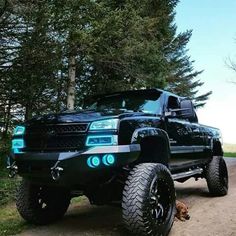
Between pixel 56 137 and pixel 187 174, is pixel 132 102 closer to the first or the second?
pixel 187 174

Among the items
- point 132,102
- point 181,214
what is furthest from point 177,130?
point 181,214

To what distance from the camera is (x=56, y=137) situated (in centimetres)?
564

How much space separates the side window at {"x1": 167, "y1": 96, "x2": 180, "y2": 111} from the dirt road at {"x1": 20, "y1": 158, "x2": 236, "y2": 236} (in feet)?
6.11

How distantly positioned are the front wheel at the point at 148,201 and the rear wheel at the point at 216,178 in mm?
3222

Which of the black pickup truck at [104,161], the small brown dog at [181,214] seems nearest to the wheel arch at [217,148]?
the black pickup truck at [104,161]

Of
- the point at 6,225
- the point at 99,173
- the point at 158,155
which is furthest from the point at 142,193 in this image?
the point at 6,225

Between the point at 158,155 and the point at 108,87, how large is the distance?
1099 cm

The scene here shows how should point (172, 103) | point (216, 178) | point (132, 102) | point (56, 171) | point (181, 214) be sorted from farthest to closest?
point (216, 178) → point (172, 103) → point (132, 102) → point (181, 214) → point (56, 171)

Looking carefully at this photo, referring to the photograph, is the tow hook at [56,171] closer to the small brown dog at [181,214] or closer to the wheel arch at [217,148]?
the small brown dog at [181,214]

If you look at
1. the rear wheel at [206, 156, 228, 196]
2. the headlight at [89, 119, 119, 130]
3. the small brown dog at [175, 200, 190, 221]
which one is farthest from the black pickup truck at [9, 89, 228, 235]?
the rear wheel at [206, 156, 228, 196]

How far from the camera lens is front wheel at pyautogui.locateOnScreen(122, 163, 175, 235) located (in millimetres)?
5211

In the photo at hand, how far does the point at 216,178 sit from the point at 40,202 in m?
3.98

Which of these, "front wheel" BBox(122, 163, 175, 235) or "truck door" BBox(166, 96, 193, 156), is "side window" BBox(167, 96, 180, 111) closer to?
"truck door" BBox(166, 96, 193, 156)

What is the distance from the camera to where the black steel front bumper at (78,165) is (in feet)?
17.3
